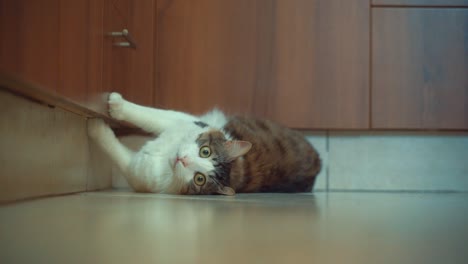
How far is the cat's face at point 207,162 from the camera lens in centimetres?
167

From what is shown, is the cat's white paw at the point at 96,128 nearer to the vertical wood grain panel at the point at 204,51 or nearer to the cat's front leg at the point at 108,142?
the cat's front leg at the point at 108,142

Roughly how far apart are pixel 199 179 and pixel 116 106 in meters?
0.37

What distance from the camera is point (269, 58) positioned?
2244 millimetres

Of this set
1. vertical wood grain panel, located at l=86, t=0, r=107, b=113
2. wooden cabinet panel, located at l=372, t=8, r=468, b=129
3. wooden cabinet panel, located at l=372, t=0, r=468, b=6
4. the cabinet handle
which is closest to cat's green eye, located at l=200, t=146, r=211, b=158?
vertical wood grain panel, located at l=86, t=0, r=107, b=113

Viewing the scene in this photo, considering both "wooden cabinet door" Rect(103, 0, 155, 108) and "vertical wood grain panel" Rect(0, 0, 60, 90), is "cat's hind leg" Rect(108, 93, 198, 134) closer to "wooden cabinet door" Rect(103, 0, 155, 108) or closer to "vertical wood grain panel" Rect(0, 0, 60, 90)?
"wooden cabinet door" Rect(103, 0, 155, 108)

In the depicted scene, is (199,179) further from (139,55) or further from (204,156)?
(139,55)

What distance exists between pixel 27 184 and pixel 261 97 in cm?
117

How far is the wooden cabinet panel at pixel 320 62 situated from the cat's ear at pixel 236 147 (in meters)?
0.53

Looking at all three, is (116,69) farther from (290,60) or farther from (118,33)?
(290,60)

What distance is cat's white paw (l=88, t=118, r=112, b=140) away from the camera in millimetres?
1769

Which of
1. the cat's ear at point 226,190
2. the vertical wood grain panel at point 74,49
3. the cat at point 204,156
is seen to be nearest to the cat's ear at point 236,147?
the cat at point 204,156

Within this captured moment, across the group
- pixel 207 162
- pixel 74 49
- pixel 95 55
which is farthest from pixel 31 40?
pixel 207 162

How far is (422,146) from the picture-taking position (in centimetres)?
235

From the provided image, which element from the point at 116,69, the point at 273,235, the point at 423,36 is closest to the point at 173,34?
the point at 116,69
